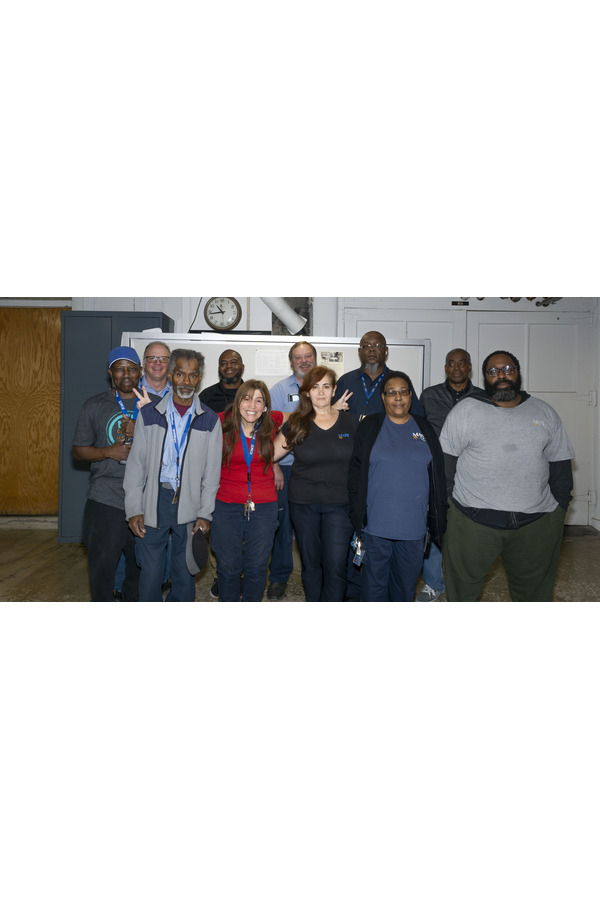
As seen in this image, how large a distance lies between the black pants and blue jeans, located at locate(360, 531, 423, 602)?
133cm

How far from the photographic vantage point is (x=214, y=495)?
302 centimetres

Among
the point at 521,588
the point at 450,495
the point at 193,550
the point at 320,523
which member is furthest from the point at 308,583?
the point at 521,588

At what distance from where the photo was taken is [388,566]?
9.98 ft

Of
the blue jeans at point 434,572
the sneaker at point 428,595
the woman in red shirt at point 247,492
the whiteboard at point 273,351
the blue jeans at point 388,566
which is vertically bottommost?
the sneaker at point 428,595

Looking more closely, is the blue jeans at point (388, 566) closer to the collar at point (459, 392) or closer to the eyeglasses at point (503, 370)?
the eyeglasses at point (503, 370)

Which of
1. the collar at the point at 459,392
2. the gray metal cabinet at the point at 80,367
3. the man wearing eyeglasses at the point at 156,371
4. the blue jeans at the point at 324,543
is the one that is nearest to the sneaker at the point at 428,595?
the blue jeans at the point at 324,543

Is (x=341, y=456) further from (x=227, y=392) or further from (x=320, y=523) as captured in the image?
(x=227, y=392)

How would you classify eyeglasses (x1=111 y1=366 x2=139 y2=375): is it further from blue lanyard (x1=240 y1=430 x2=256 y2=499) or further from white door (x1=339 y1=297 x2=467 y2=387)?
white door (x1=339 y1=297 x2=467 y2=387)

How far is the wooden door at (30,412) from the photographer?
6.43 meters

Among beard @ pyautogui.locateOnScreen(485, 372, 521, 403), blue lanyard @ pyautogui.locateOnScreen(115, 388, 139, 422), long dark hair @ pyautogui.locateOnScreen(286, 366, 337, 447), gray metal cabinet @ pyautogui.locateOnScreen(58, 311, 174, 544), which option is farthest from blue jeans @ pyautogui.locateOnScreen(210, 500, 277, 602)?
gray metal cabinet @ pyautogui.locateOnScreen(58, 311, 174, 544)

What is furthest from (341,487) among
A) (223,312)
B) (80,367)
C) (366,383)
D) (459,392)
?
(223,312)

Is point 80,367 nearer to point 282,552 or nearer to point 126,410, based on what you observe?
point 126,410

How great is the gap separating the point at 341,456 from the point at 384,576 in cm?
65

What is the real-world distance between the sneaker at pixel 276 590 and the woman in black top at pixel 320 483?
2.79ft
